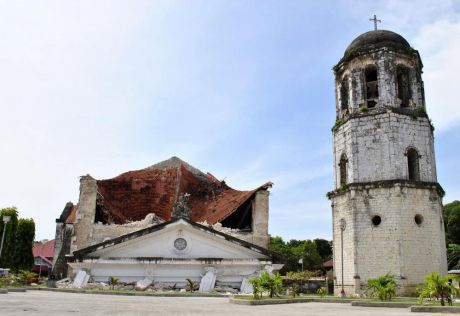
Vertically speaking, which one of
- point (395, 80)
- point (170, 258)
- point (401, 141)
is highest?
point (395, 80)

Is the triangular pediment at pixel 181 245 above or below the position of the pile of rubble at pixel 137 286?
above

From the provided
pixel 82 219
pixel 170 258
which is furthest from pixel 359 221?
pixel 82 219

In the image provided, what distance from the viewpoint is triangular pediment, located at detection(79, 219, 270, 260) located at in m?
24.0

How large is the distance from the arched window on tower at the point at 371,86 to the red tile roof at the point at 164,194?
7989 mm

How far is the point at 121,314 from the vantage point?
9.84 m

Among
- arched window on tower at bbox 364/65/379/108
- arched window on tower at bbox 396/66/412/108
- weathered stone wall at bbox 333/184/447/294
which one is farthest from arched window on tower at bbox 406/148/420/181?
arched window on tower at bbox 364/65/379/108

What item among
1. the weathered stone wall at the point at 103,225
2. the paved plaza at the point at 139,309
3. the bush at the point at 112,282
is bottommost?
the paved plaza at the point at 139,309

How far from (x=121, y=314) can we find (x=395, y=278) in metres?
17.0

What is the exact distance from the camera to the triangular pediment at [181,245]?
24000 millimetres

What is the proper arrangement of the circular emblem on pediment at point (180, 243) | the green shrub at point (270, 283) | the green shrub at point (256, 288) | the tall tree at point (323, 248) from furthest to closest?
the tall tree at point (323, 248)
the circular emblem on pediment at point (180, 243)
the green shrub at point (270, 283)
the green shrub at point (256, 288)

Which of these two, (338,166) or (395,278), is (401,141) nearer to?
(338,166)

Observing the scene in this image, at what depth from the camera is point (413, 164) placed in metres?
25.6

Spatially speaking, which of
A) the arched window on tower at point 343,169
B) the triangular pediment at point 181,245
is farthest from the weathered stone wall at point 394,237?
the triangular pediment at point 181,245

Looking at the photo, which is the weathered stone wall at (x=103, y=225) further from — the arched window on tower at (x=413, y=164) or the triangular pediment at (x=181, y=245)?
the arched window on tower at (x=413, y=164)
